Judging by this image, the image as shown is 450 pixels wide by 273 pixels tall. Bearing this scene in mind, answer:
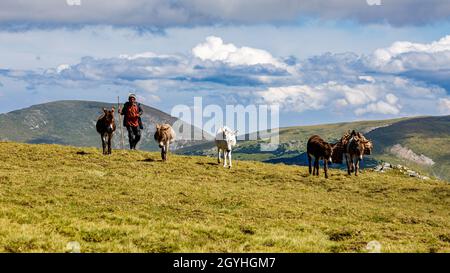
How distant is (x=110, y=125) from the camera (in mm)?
38062

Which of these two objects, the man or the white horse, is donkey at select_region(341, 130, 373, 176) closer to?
the white horse

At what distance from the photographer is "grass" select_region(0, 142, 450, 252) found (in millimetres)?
16375

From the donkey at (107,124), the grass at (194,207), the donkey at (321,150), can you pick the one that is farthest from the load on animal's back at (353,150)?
the donkey at (107,124)

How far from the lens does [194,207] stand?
78.6 ft

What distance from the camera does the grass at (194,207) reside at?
16.4 m

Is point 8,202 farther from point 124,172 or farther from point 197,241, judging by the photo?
point 124,172

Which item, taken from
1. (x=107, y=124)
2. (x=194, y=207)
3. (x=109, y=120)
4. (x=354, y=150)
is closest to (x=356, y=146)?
(x=354, y=150)

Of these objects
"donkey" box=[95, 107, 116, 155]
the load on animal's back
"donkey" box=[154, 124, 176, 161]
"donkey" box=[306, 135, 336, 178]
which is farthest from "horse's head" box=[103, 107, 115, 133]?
the load on animal's back

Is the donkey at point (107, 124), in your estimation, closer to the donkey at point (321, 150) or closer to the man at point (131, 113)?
the man at point (131, 113)

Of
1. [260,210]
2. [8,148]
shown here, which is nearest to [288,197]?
[260,210]

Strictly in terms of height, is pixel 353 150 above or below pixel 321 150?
below

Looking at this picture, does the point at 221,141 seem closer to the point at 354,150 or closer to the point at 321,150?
the point at 321,150
